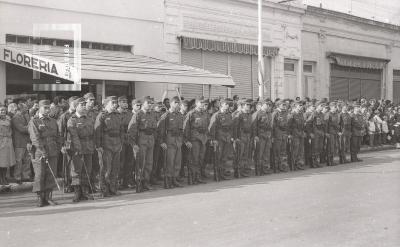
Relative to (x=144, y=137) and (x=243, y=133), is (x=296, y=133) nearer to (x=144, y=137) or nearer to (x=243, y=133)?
(x=243, y=133)

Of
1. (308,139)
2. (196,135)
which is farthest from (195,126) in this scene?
(308,139)

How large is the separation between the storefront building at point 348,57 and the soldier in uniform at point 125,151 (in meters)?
16.0

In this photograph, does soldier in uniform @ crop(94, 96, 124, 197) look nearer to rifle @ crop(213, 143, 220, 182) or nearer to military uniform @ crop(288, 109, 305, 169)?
rifle @ crop(213, 143, 220, 182)

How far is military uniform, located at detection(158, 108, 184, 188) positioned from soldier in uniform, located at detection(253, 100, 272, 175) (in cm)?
271

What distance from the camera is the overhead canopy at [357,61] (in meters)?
28.4

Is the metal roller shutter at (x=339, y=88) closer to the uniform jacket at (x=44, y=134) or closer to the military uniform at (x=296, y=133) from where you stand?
the military uniform at (x=296, y=133)

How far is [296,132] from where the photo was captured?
15828 mm

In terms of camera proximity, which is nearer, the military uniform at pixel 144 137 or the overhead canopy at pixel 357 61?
the military uniform at pixel 144 137

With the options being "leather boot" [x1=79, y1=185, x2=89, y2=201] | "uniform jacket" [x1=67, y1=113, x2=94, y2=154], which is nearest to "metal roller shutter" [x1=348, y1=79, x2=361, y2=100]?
"uniform jacket" [x1=67, y1=113, x2=94, y2=154]

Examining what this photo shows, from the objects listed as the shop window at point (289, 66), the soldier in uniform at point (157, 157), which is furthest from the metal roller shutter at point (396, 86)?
the soldier in uniform at point (157, 157)

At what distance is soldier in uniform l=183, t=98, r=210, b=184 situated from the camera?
13164 millimetres

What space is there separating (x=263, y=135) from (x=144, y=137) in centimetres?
397

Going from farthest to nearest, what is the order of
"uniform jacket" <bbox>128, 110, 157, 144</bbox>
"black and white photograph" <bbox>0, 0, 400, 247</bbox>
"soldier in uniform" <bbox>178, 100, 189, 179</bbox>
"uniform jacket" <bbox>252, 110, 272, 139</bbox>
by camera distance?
1. "uniform jacket" <bbox>252, 110, 272, 139</bbox>
2. "soldier in uniform" <bbox>178, 100, 189, 179</bbox>
3. "uniform jacket" <bbox>128, 110, 157, 144</bbox>
4. "black and white photograph" <bbox>0, 0, 400, 247</bbox>

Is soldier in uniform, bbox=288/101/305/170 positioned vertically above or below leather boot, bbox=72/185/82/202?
above
